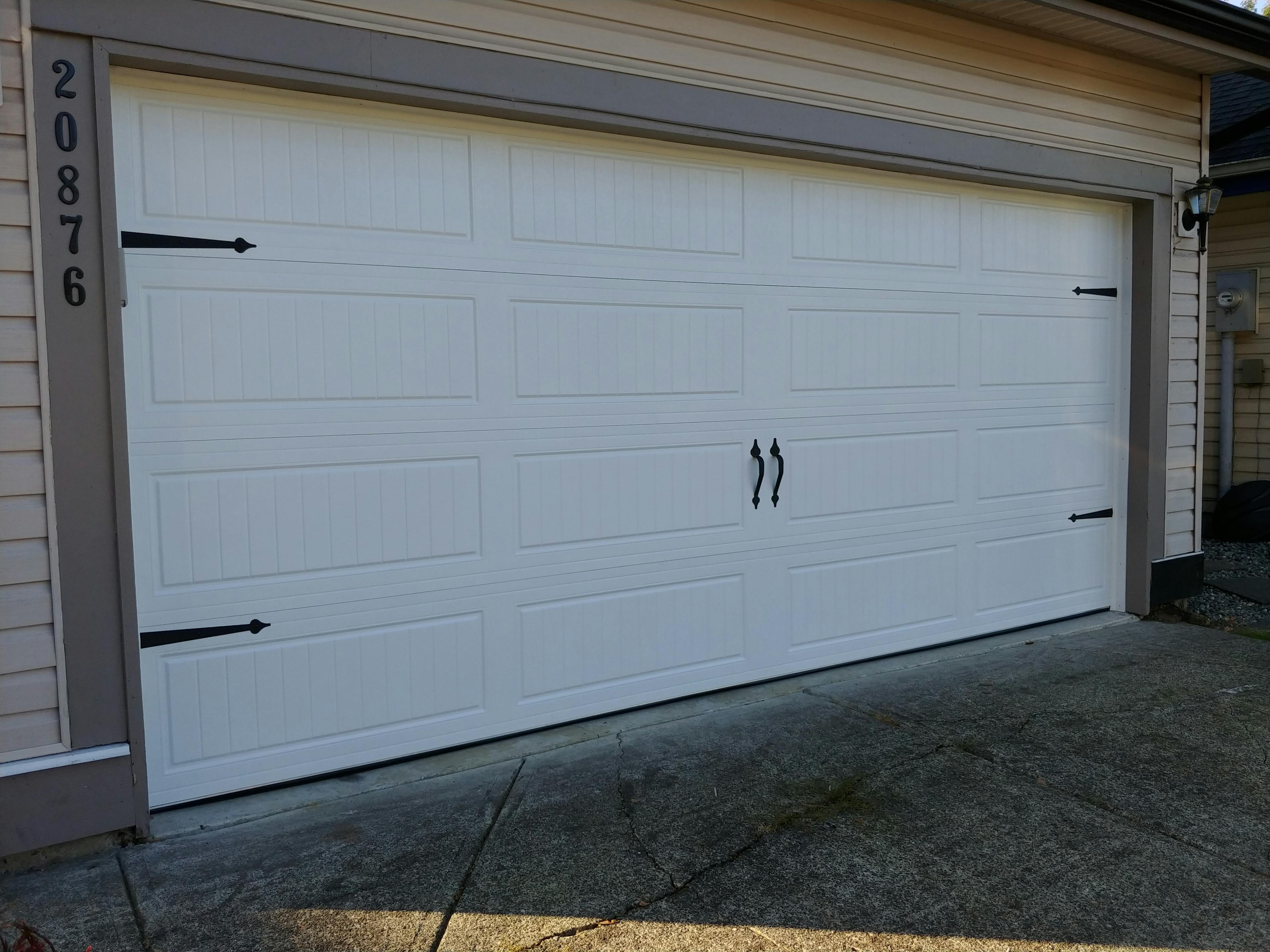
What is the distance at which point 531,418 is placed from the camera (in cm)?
375

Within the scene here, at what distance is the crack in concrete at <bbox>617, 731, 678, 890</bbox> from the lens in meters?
2.76

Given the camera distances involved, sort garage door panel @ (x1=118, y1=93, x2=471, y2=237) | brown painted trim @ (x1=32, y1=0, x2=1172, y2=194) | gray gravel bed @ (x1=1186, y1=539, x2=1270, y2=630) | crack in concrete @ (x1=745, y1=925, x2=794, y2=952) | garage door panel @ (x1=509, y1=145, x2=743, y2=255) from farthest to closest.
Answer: gray gravel bed @ (x1=1186, y1=539, x2=1270, y2=630) < garage door panel @ (x1=509, y1=145, x2=743, y2=255) < garage door panel @ (x1=118, y1=93, x2=471, y2=237) < brown painted trim @ (x1=32, y1=0, x2=1172, y2=194) < crack in concrete @ (x1=745, y1=925, x2=794, y2=952)

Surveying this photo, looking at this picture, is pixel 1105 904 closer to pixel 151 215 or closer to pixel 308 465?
pixel 308 465

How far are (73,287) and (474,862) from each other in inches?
80.2

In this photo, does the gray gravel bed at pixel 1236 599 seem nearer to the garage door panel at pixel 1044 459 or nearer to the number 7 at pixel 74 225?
the garage door panel at pixel 1044 459

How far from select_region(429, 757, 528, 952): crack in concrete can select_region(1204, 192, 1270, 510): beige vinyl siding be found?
6.79 m

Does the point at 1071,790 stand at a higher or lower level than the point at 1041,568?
lower

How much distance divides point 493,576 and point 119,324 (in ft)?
5.06

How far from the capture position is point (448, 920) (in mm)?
2523

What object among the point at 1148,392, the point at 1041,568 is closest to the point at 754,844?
the point at 1041,568

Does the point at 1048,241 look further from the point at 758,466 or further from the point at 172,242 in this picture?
the point at 172,242

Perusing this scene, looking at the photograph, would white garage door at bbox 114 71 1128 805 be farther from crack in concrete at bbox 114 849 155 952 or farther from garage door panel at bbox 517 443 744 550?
crack in concrete at bbox 114 849 155 952

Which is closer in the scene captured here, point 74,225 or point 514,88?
point 74,225

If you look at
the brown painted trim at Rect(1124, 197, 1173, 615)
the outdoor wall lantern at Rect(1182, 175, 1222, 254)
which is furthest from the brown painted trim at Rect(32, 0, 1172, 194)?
the outdoor wall lantern at Rect(1182, 175, 1222, 254)
